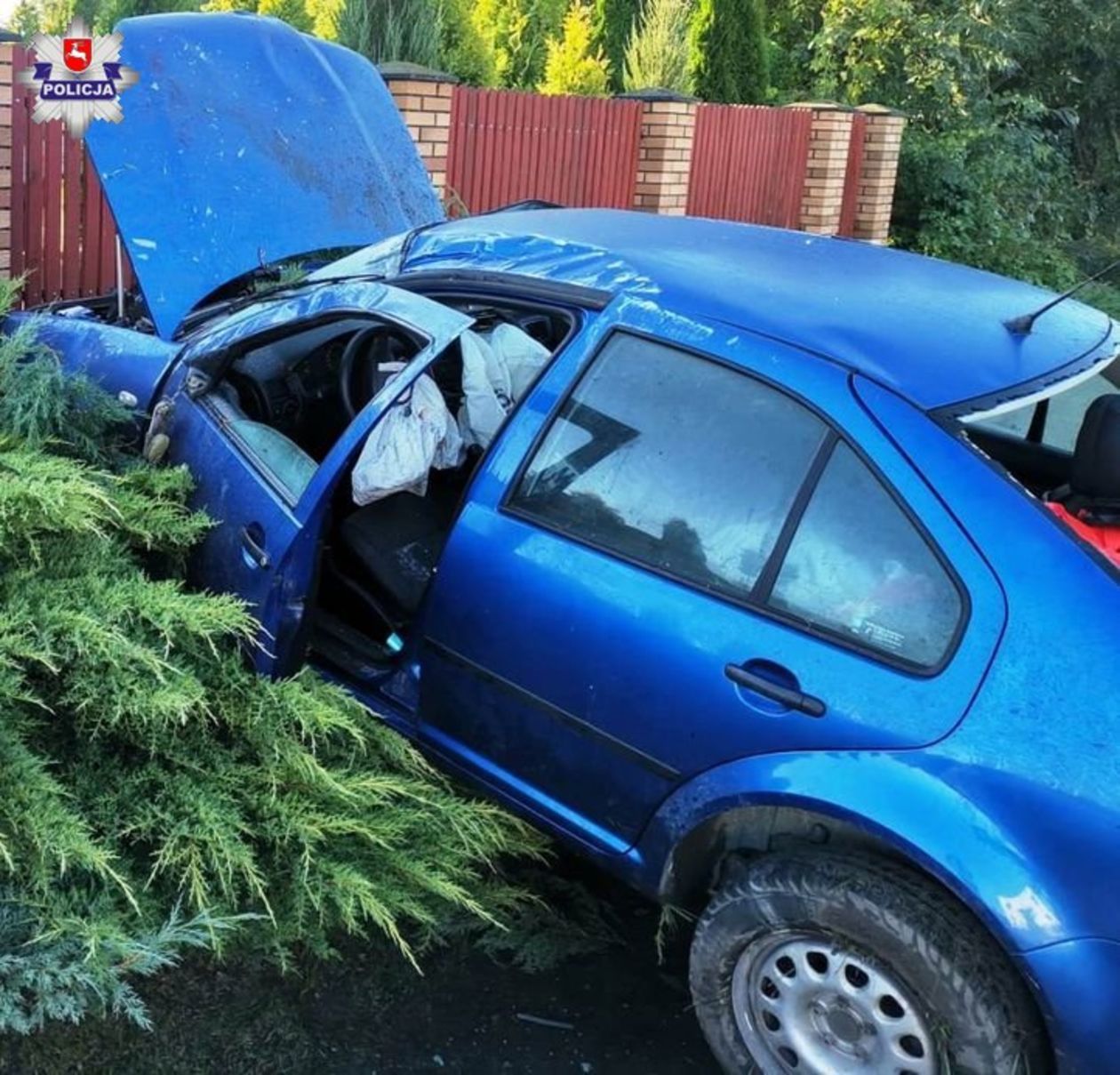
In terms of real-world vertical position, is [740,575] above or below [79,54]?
below

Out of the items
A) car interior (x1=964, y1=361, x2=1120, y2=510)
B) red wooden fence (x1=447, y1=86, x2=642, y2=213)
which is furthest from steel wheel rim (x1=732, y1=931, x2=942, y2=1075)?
red wooden fence (x1=447, y1=86, x2=642, y2=213)

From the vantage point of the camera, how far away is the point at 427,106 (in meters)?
8.06

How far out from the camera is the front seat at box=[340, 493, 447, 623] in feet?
10.6

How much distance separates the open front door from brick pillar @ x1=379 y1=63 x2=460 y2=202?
15.0 ft

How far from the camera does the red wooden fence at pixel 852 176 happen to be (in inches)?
500

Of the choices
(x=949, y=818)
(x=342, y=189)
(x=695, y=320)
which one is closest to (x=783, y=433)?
(x=695, y=320)

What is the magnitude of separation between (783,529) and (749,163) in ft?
31.9

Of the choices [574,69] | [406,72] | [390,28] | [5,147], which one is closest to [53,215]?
[5,147]

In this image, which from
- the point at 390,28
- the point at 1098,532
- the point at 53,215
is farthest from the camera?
the point at 390,28

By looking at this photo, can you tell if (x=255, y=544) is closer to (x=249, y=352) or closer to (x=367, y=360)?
(x=249, y=352)

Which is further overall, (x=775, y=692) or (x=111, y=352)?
(x=111, y=352)

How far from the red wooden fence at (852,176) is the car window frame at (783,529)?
10690mm

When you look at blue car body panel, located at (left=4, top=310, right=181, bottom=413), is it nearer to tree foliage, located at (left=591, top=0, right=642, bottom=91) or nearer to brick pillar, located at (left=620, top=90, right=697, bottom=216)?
brick pillar, located at (left=620, top=90, right=697, bottom=216)

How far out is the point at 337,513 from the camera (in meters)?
3.30
